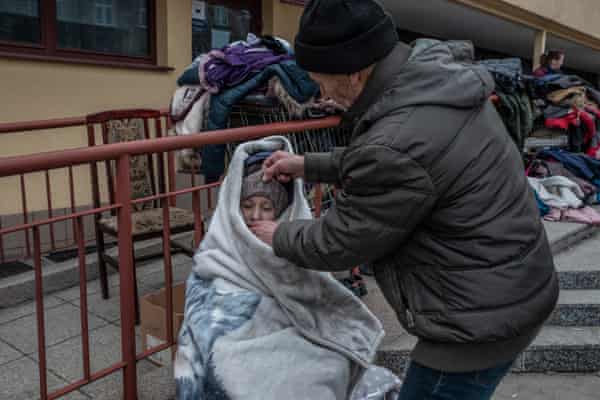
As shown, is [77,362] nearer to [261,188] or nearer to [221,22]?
[261,188]

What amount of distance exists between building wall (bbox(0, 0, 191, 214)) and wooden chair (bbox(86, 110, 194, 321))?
1.65 metres

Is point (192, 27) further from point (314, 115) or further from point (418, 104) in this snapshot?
point (418, 104)

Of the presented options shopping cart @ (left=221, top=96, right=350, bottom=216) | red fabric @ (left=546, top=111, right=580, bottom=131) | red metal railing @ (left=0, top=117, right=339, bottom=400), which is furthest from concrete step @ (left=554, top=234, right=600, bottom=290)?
red metal railing @ (left=0, top=117, right=339, bottom=400)

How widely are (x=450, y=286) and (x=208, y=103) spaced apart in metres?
2.38

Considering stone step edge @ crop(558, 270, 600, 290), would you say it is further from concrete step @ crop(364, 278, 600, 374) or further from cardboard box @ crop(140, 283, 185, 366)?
cardboard box @ crop(140, 283, 185, 366)

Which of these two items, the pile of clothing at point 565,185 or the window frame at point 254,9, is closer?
the pile of clothing at point 565,185

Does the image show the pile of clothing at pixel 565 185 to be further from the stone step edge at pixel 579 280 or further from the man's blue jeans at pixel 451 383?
the man's blue jeans at pixel 451 383

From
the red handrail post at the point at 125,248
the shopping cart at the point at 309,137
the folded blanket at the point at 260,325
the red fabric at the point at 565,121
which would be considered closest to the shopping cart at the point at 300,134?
the shopping cart at the point at 309,137

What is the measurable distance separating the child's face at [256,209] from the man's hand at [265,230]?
8 centimetres

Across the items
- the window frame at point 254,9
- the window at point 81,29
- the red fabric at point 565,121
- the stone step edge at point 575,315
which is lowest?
the stone step edge at point 575,315

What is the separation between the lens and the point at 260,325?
1.94 metres

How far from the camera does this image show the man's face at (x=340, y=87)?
1.58m

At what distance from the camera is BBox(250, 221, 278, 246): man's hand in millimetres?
1864

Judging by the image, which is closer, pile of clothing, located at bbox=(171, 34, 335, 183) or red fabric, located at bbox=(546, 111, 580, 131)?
pile of clothing, located at bbox=(171, 34, 335, 183)
